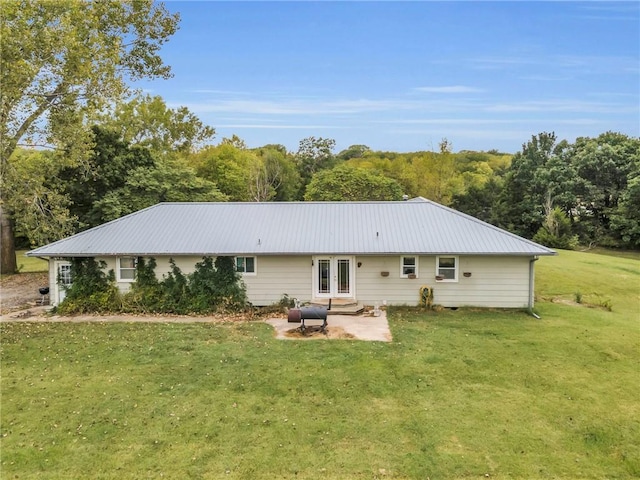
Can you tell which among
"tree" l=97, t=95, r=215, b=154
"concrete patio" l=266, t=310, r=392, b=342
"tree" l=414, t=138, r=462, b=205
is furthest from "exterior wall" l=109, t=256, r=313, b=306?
"tree" l=414, t=138, r=462, b=205

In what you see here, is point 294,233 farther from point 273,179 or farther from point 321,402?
point 273,179

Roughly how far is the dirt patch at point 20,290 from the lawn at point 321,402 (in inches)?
136

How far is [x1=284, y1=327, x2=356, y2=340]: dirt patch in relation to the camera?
1308cm

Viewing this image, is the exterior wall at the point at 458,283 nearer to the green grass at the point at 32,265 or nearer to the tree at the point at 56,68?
the tree at the point at 56,68

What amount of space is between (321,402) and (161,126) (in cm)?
4619

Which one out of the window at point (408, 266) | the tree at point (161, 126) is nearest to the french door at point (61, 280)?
the window at point (408, 266)

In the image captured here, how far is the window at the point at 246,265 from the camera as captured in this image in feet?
53.5

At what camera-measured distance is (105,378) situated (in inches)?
400

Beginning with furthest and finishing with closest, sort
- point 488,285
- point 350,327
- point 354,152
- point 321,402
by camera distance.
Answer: point 354,152, point 488,285, point 350,327, point 321,402

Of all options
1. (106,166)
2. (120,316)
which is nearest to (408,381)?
(120,316)

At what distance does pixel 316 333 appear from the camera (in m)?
13.4

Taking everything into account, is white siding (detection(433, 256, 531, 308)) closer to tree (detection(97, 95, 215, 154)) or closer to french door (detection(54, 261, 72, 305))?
french door (detection(54, 261, 72, 305))

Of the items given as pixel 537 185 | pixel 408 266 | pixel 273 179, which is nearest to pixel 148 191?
pixel 408 266

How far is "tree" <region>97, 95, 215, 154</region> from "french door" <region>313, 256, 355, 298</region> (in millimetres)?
34694
